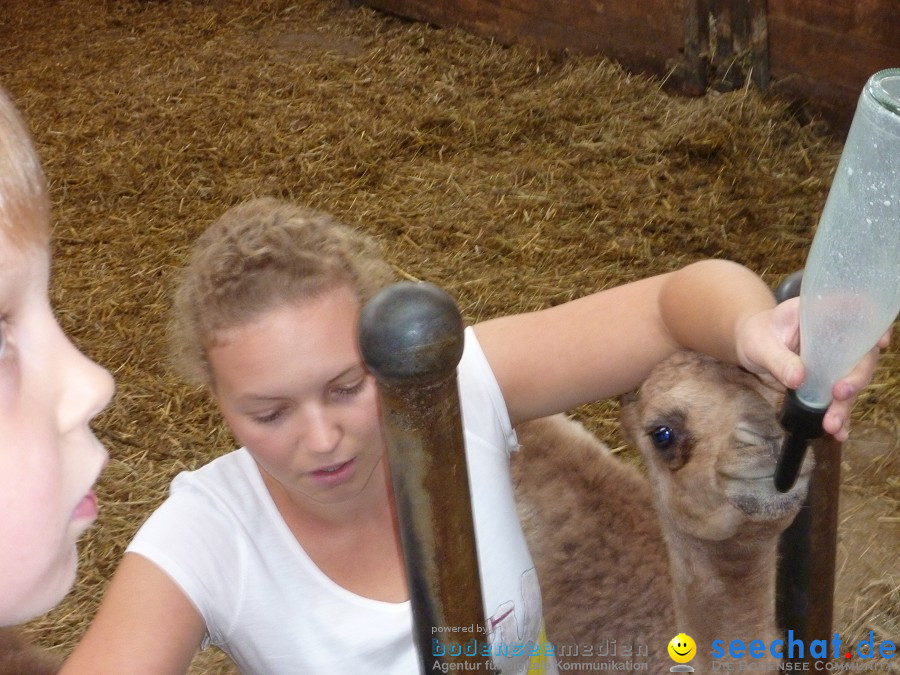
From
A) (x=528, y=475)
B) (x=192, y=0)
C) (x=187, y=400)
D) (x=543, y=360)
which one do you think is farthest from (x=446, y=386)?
(x=192, y=0)

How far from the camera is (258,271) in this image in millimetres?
1429

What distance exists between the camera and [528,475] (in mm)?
2135

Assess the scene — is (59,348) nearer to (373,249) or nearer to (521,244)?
(373,249)

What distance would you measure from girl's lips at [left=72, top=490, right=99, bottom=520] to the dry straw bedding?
198cm

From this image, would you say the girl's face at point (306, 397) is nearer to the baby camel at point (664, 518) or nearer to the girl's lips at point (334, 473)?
the girl's lips at point (334, 473)

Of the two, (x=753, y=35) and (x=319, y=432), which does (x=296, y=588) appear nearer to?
(x=319, y=432)

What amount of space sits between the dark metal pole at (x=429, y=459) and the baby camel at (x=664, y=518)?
508mm

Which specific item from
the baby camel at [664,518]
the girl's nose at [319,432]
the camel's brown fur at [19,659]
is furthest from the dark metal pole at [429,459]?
the camel's brown fur at [19,659]

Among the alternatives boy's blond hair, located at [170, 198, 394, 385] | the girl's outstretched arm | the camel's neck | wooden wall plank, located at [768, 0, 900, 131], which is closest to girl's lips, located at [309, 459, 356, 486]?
boy's blond hair, located at [170, 198, 394, 385]

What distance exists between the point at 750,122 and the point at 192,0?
13.6ft

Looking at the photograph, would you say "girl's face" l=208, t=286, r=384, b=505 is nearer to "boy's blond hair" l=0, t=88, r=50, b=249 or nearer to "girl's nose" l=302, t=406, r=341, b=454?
"girl's nose" l=302, t=406, r=341, b=454

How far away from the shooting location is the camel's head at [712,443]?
139cm

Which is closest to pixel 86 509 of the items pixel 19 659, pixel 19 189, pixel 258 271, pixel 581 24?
pixel 19 189

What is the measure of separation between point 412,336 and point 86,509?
27 centimetres
